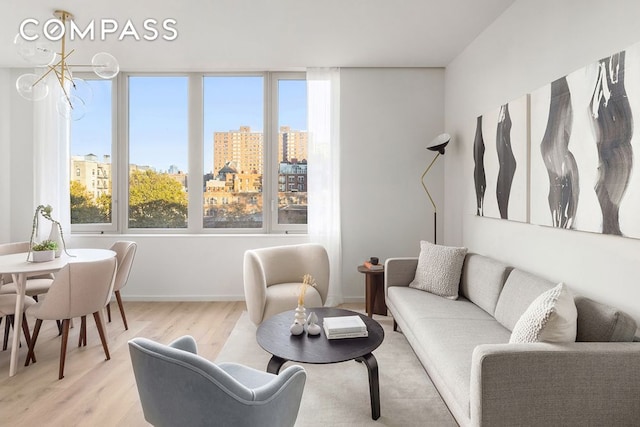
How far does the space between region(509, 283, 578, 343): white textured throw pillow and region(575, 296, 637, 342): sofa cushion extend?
0.08m

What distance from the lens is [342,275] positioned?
4.67 meters

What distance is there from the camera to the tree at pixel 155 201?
15.9ft

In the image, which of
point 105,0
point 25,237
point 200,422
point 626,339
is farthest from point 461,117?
point 25,237

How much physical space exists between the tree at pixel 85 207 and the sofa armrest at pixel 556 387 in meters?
4.76

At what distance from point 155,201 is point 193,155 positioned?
0.77 m

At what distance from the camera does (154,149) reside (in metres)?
4.86

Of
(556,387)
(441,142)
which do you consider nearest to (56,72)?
(441,142)

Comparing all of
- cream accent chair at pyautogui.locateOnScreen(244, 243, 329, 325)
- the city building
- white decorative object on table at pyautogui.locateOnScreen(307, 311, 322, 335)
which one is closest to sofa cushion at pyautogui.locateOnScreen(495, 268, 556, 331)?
white decorative object on table at pyautogui.locateOnScreen(307, 311, 322, 335)

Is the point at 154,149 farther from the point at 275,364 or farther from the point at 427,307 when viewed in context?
the point at 427,307

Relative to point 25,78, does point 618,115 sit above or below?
below

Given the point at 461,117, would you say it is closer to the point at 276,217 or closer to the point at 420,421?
the point at 276,217

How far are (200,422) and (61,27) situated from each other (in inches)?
146

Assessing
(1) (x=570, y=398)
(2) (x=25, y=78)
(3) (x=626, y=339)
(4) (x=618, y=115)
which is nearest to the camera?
(1) (x=570, y=398)

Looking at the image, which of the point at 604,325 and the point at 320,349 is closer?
the point at 604,325
